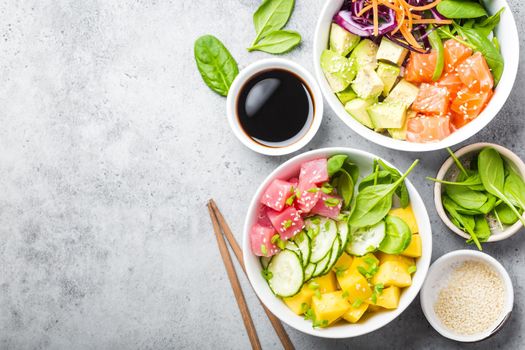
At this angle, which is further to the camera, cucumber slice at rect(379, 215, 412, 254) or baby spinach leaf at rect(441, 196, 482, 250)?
baby spinach leaf at rect(441, 196, 482, 250)

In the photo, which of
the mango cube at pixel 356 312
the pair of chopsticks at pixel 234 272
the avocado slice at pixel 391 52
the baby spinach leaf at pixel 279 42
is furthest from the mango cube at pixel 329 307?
the baby spinach leaf at pixel 279 42

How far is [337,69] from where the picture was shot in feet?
5.91

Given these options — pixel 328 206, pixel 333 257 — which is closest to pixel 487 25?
pixel 328 206

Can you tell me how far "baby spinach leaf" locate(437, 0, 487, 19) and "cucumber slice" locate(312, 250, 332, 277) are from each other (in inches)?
33.6

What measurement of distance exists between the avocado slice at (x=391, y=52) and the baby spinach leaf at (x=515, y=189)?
57 centimetres

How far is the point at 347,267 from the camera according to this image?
1.83 m

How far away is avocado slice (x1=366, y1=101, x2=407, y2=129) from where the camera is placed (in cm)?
179

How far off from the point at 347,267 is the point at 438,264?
0.35 m

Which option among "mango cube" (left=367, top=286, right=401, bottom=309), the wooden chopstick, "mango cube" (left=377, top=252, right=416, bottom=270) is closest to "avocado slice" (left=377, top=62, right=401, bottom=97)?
"mango cube" (left=377, top=252, right=416, bottom=270)

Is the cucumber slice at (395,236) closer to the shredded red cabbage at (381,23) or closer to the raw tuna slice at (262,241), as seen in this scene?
the raw tuna slice at (262,241)

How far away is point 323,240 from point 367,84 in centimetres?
53

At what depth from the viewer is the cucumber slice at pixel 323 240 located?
177 cm

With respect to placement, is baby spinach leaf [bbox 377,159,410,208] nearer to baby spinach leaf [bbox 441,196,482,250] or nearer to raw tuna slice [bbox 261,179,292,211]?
baby spinach leaf [bbox 441,196,482,250]

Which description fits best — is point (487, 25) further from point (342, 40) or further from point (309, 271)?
point (309, 271)
